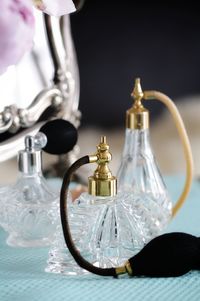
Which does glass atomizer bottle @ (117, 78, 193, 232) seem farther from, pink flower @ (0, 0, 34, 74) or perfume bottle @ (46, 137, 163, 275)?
pink flower @ (0, 0, 34, 74)

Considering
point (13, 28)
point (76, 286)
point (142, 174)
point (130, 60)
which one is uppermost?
point (130, 60)

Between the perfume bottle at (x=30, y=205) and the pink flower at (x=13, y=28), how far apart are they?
15 cm

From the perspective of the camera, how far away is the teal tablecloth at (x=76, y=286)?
58 centimetres

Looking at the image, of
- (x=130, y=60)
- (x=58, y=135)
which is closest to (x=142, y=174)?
(x=58, y=135)

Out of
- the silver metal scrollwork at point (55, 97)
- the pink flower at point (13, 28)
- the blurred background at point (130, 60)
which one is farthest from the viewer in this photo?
the blurred background at point (130, 60)

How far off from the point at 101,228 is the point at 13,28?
200 millimetres

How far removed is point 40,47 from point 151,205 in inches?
12.6

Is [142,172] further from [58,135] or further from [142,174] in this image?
[58,135]

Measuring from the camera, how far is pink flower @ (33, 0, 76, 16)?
0.59 m

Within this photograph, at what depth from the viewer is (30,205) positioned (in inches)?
27.4

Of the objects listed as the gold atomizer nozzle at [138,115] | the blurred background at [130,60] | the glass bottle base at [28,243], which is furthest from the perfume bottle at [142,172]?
the blurred background at [130,60]

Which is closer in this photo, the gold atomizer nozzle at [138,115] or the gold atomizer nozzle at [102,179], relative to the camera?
the gold atomizer nozzle at [102,179]

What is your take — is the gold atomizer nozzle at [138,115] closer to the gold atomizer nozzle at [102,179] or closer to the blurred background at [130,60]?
the gold atomizer nozzle at [102,179]

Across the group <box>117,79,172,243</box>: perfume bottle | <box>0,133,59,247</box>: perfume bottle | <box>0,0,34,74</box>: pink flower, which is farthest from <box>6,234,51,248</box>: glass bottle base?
<box>0,0,34,74</box>: pink flower
